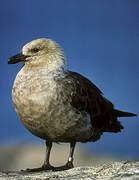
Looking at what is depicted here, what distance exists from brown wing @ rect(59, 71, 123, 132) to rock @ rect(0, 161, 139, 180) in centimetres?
129

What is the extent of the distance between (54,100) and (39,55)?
105 centimetres

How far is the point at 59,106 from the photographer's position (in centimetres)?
632

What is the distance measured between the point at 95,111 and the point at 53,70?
107cm

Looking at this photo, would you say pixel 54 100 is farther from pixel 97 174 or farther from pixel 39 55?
pixel 97 174

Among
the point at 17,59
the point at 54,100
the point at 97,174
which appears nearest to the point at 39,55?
the point at 17,59

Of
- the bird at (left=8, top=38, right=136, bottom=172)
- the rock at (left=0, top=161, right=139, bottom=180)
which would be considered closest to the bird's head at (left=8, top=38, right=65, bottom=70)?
the bird at (left=8, top=38, right=136, bottom=172)

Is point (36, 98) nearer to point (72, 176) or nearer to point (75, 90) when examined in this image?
point (75, 90)

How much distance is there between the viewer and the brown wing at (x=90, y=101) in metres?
6.64

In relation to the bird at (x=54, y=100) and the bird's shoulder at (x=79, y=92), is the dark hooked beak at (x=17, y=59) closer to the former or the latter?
the bird at (x=54, y=100)

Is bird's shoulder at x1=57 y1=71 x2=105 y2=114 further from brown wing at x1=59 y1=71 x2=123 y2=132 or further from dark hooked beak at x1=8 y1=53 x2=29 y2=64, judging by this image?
dark hooked beak at x1=8 y1=53 x2=29 y2=64

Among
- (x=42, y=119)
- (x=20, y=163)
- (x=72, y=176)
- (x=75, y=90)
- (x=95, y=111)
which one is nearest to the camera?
(x=72, y=176)

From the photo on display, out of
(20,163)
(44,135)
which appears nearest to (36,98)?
(44,135)

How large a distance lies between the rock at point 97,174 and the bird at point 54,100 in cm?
70

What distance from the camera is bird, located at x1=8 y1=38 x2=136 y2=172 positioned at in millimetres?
6285
